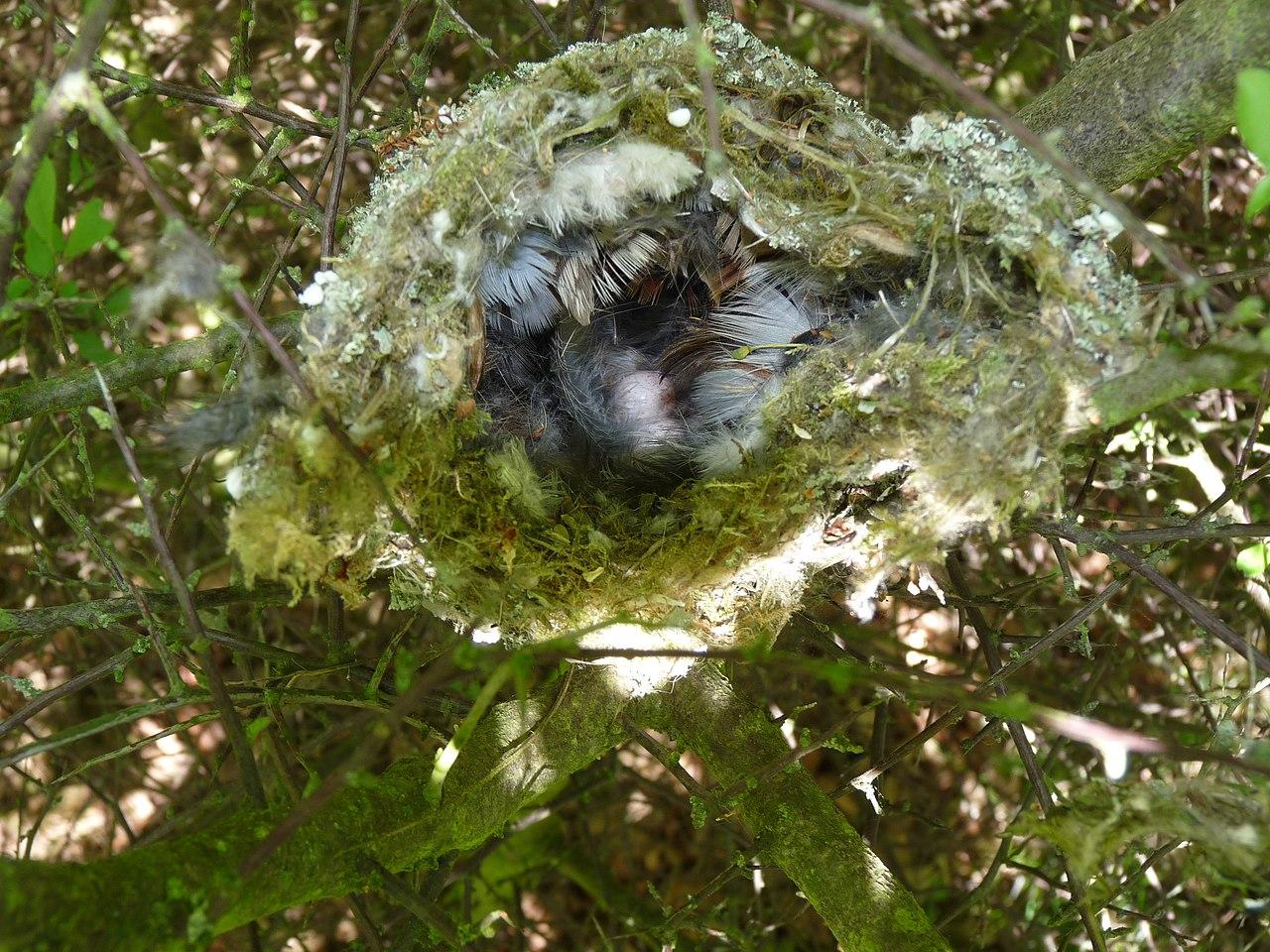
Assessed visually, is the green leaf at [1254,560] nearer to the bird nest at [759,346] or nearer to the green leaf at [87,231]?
the bird nest at [759,346]

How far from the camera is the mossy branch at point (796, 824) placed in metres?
1.52

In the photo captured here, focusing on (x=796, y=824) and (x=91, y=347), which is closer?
(x=796, y=824)

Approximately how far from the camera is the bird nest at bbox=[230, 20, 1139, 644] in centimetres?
144

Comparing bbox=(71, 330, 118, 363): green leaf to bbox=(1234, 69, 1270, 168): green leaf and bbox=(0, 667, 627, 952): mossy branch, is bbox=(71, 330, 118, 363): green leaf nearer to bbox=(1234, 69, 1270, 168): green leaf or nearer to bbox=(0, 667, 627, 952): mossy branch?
bbox=(0, 667, 627, 952): mossy branch

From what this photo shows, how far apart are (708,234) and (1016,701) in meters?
1.12

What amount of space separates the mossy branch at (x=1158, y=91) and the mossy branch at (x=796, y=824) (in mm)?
1056

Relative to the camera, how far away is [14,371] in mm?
2678

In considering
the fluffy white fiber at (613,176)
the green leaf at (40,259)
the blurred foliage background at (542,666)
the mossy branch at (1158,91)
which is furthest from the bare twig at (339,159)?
the mossy branch at (1158,91)

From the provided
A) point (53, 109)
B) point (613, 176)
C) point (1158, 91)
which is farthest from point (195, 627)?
point (1158, 91)

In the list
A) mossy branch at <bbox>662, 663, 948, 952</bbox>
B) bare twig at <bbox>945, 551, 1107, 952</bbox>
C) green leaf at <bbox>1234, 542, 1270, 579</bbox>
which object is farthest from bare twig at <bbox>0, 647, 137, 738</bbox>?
green leaf at <bbox>1234, 542, 1270, 579</bbox>

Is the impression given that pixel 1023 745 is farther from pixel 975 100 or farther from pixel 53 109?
pixel 53 109

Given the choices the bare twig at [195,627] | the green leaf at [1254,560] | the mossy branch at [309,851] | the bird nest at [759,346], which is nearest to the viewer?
the mossy branch at [309,851]

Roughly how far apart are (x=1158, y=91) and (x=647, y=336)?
1109mm

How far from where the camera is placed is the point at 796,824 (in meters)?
1.63
